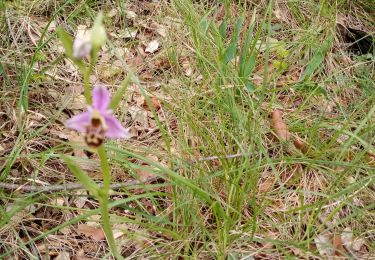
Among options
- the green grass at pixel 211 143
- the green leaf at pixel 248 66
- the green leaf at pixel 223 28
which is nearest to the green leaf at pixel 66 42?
the green grass at pixel 211 143

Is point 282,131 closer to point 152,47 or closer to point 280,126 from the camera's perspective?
point 280,126

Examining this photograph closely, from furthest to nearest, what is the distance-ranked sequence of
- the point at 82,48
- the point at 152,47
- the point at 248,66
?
the point at 152,47
the point at 248,66
the point at 82,48

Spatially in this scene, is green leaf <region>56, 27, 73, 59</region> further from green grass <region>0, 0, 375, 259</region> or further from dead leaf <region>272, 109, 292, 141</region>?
dead leaf <region>272, 109, 292, 141</region>

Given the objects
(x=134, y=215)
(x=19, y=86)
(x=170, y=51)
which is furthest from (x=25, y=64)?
(x=134, y=215)

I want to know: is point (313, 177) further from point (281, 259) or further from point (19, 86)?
point (19, 86)

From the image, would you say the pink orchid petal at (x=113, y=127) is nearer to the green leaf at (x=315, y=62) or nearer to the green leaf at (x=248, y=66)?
the green leaf at (x=248, y=66)

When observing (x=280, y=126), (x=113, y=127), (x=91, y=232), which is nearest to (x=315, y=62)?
(x=280, y=126)

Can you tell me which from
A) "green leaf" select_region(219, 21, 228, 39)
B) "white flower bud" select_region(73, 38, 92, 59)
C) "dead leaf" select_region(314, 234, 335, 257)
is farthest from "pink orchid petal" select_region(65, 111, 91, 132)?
"green leaf" select_region(219, 21, 228, 39)
